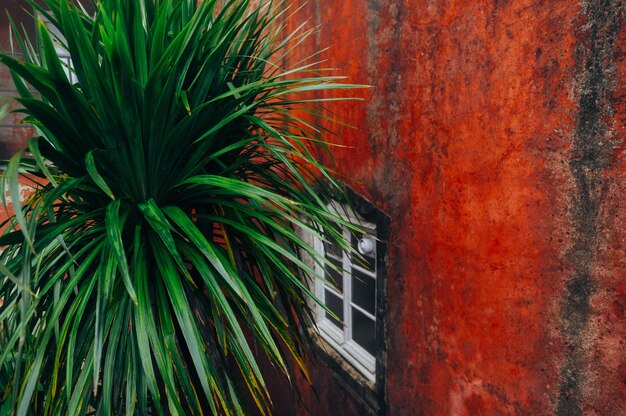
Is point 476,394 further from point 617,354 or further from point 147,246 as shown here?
point 147,246

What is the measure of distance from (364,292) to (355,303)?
0.17 metres

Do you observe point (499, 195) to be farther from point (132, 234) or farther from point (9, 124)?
point (9, 124)

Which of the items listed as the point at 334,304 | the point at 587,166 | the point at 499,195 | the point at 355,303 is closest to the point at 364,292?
the point at 355,303

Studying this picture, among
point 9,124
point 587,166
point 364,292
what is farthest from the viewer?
point 9,124

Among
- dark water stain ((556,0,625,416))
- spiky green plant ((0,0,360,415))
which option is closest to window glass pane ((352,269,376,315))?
spiky green plant ((0,0,360,415))

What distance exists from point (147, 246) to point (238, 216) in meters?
0.40

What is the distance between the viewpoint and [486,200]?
1.82 m

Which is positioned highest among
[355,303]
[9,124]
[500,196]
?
[9,124]

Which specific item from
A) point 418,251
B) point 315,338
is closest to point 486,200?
point 418,251

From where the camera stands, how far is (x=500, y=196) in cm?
175

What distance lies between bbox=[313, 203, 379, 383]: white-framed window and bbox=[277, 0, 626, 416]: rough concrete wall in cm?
39

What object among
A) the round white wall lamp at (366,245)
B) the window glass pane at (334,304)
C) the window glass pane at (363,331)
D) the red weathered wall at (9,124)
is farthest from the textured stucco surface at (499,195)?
the red weathered wall at (9,124)

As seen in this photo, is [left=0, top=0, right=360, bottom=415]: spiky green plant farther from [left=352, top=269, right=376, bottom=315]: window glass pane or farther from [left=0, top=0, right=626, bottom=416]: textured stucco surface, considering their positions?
[left=352, top=269, right=376, bottom=315]: window glass pane

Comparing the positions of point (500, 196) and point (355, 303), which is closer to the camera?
point (500, 196)
